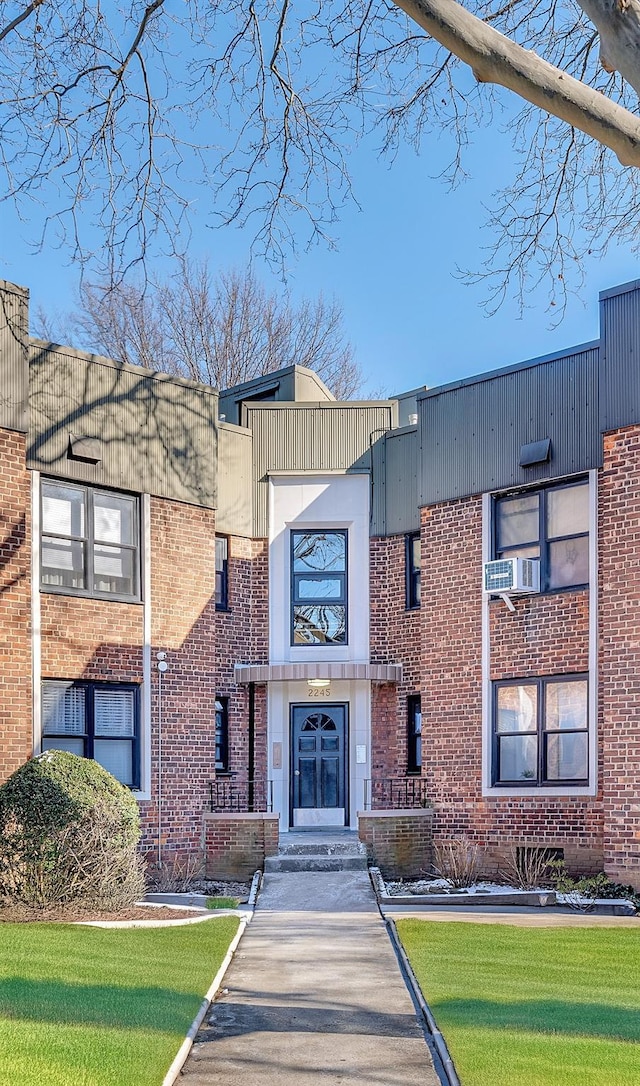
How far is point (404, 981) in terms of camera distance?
1066cm

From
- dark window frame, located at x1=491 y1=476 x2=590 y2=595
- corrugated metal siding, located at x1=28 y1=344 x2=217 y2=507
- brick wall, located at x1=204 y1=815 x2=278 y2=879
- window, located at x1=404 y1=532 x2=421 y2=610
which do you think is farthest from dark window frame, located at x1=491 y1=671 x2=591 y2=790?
corrugated metal siding, located at x1=28 y1=344 x2=217 y2=507

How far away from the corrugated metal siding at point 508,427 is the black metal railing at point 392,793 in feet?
15.0

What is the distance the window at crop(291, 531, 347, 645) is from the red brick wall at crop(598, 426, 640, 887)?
225 inches

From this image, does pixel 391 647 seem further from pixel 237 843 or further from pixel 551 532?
pixel 237 843

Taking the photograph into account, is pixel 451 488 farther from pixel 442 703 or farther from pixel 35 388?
pixel 35 388

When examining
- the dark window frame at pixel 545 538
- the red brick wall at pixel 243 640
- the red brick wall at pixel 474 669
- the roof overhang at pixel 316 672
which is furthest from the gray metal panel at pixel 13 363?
the dark window frame at pixel 545 538

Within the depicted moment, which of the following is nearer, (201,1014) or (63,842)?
(201,1014)

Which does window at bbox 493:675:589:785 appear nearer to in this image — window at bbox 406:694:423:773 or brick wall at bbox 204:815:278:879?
window at bbox 406:694:423:773

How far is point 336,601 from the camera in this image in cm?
2158

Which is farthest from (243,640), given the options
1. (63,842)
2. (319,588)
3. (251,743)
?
(63,842)

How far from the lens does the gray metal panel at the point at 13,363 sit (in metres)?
16.5

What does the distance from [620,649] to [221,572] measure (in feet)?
24.0

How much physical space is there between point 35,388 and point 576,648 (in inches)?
327

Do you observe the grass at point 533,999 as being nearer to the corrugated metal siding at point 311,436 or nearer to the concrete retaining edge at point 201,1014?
the concrete retaining edge at point 201,1014
